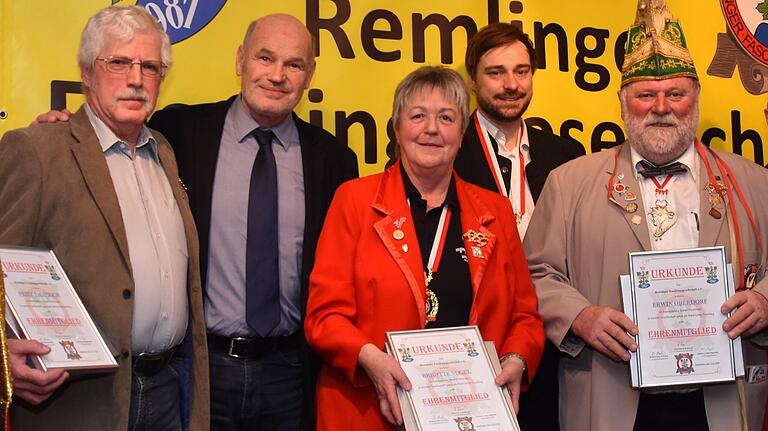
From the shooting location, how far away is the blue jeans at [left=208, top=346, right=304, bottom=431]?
320 cm

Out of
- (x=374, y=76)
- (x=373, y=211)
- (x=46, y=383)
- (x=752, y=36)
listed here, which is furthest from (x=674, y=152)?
(x=46, y=383)

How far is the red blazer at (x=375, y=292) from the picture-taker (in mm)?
2988

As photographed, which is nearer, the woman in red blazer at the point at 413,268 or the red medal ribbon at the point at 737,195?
the woman in red blazer at the point at 413,268

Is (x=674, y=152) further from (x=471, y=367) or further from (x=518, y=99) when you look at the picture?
(x=471, y=367)

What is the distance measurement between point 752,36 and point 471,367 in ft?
10.3

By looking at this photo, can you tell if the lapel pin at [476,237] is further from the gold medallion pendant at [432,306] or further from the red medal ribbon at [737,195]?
the red medal ribbon at [737,195]

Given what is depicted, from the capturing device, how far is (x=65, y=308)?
2512 mm

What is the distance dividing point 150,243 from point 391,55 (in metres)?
1.91

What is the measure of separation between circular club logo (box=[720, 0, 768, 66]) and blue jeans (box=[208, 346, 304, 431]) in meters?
3.19

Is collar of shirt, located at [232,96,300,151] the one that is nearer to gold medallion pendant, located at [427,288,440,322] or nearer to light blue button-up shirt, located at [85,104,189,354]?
light blue button-up shirt, located at [85,104,189,354]

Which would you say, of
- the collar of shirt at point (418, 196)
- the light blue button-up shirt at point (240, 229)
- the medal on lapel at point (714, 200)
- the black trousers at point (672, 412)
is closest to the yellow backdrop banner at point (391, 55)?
the light blue button-up shirt at point (240, 229)

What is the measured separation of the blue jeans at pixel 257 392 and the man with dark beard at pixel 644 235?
959mm

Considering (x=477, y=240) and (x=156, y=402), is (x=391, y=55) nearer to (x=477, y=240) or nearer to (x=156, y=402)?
(x=477, y=240)

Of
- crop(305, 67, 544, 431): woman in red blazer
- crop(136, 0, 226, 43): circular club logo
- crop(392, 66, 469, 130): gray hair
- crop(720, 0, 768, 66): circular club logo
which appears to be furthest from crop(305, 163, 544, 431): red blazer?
crop(720, 0, 768, 66): circular club logo
